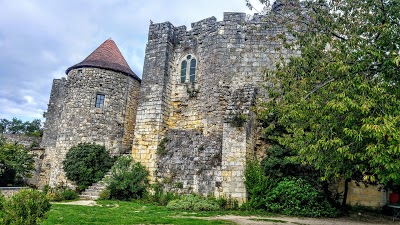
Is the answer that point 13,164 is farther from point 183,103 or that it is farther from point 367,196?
point 367,196

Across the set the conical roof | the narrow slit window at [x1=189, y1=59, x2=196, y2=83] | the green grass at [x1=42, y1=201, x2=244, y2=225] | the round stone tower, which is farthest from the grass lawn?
the conical roof

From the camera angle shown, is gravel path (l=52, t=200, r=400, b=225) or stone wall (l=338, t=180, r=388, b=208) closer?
gravel path (l=52, t=200, r=400, b=225)

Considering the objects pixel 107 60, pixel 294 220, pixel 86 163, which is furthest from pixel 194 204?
pixel 107 60

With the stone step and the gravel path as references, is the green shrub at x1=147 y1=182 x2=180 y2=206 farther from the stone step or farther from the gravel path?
the gravel path

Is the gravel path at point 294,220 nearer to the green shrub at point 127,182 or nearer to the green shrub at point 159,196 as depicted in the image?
the green shrub at point 159,196

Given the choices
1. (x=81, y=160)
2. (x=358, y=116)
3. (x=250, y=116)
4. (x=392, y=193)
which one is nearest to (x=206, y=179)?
(x=250, y=116)

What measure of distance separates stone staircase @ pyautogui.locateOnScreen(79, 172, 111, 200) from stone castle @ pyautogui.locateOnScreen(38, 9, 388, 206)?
6.36 feet

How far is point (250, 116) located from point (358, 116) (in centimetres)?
760

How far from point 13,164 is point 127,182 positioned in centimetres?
845

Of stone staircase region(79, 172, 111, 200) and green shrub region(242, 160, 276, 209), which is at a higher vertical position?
green shrub region(242, 160, 276, 209)

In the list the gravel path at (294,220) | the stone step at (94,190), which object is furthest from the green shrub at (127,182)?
the gravel path at (294,220)

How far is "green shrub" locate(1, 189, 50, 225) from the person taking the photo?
5445 mm

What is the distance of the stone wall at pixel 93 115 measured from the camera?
17719 mm

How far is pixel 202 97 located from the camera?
53.5 ft
